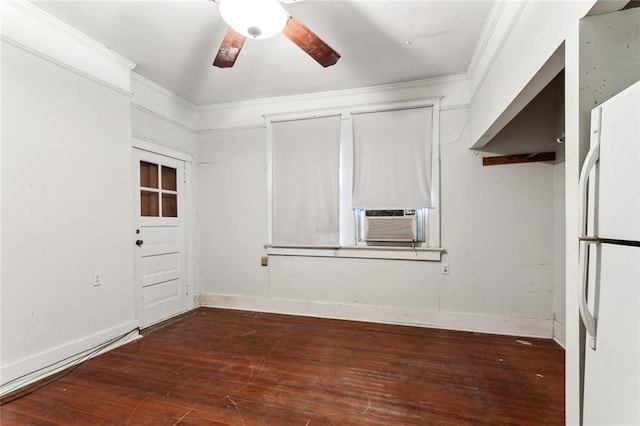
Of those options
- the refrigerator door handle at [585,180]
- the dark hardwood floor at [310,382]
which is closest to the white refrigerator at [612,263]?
the refrigerator door handle at [585,180]

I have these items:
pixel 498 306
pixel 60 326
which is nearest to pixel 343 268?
pixel 498 306

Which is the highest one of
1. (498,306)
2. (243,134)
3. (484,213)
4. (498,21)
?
(498,21)

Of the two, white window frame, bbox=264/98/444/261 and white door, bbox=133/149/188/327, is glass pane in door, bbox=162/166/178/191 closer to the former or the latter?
white door, bbox=133/149/188/327

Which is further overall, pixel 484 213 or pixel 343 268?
pixel 343 268

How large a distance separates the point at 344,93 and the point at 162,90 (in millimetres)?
2155

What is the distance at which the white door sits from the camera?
3277 mm

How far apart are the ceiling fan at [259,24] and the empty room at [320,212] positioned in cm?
1

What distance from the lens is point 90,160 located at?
2.63 meters

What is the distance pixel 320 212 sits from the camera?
366 cm

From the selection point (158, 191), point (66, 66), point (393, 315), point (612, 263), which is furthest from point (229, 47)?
point (393, 315)

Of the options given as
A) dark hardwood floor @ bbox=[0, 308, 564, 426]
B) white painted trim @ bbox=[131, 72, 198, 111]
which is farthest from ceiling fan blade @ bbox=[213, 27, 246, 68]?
dark hardwood floor @ bbox=[0, 308, 564, 426]

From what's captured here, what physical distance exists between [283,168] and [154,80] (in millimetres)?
1722

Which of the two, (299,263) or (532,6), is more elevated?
(532,6)

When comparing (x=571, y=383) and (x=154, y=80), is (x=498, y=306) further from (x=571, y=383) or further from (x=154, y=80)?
(x=154, y=80)
